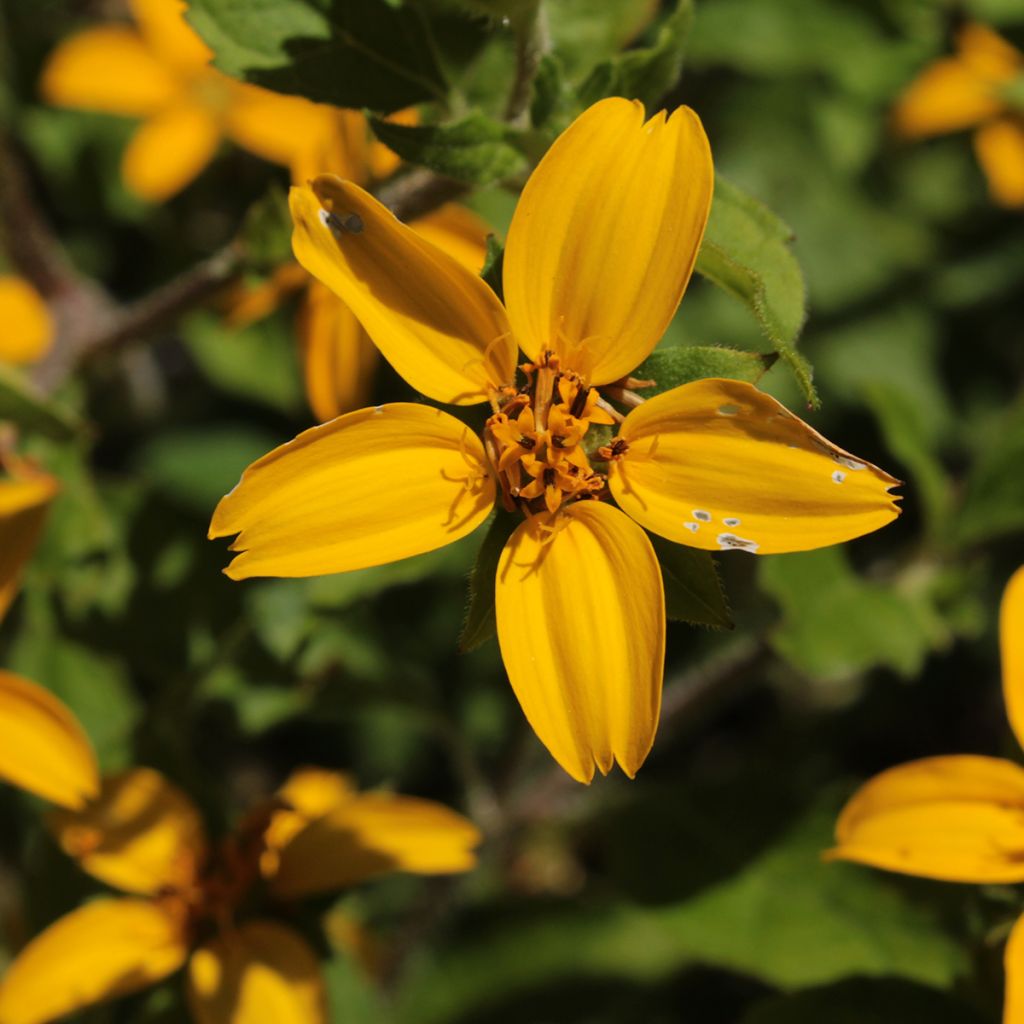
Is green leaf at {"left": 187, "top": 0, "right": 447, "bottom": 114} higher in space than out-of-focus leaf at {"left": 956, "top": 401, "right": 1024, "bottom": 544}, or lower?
higher

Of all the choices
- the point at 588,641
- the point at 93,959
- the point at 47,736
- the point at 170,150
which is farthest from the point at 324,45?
the point at 170,150

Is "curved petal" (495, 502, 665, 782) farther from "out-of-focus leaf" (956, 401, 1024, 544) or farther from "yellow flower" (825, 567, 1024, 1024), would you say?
"out-of-focus leaf" (956, 401, 1024, 544)

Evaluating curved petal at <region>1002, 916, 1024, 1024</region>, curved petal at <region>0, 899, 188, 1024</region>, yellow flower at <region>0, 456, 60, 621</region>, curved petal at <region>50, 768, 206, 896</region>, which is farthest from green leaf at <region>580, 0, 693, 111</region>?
curved petal at <region>0, 899, 188, 1024</region>

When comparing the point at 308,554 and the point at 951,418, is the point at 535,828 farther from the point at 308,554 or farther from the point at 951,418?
the point at 308,554

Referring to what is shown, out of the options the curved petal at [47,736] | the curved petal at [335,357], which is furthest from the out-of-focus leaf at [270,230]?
the curved petal at [47,736]

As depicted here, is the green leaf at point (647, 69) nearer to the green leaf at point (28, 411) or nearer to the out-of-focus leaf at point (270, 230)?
the out-of-focus leaf at point (270, 230)

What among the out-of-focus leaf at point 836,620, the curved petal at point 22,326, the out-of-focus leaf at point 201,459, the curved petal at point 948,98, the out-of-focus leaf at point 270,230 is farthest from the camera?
the out-of-focus leaf at point 201,459

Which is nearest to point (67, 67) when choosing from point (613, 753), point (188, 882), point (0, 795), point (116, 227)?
point (116, 227)
